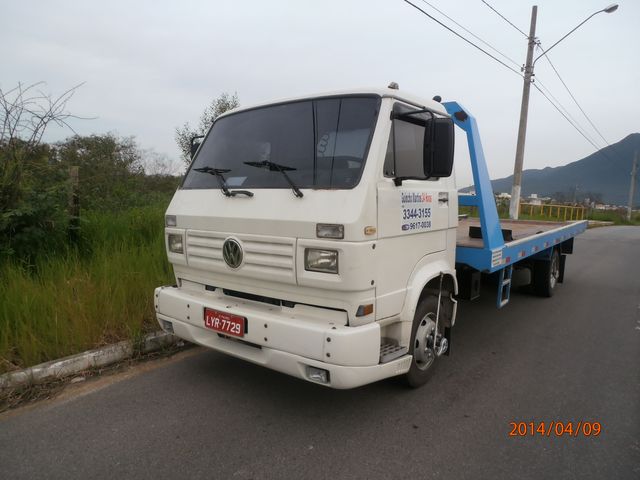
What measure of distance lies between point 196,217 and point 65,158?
567 centimetres

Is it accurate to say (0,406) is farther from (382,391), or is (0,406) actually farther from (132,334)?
(382,391)

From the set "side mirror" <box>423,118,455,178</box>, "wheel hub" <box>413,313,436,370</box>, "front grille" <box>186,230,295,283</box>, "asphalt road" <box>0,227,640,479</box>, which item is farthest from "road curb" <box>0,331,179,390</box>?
"side mirror" <box>423,118,455,178</box>

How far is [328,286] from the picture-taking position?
246 centimetres

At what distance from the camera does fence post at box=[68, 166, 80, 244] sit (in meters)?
5.11

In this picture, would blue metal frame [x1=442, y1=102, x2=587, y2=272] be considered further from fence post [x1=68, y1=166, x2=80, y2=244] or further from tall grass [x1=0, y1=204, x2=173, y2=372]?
fence post [x1=68, y1=166, x2=80, y2=244]

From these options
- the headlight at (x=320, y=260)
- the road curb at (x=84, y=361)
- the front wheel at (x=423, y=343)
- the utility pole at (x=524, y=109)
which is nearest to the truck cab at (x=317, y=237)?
the headlight at (x=320, y=260)

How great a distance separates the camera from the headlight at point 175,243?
3.26 m

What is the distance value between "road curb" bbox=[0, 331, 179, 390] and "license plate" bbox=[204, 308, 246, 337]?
122 centimetres

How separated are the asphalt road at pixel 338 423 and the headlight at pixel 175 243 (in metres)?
1.01

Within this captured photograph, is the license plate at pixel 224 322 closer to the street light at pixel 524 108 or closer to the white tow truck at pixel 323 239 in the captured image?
the white tow truck at pixel 323 239

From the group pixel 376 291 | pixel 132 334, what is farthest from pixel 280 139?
pixel 132 334

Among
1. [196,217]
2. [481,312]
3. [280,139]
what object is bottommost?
[481,312]

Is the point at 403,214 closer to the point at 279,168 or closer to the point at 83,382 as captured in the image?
the point at 279,168

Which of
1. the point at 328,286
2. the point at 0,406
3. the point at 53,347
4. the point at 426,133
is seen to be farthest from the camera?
the point at 53,347
